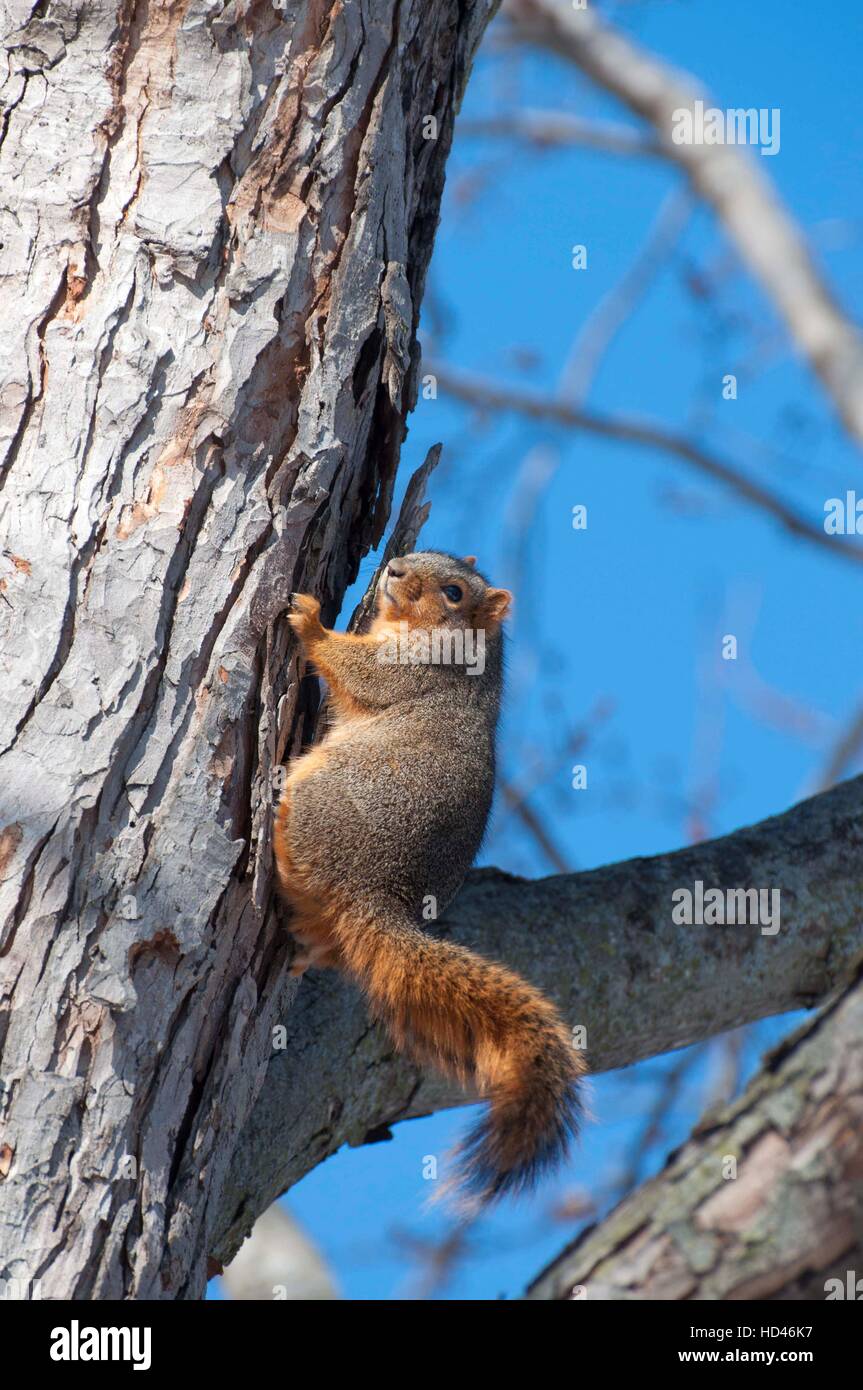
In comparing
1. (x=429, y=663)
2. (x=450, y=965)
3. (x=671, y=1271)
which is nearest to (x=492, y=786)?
(x=429, y=663)

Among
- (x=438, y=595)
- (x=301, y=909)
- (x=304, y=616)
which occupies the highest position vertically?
(x=438, y=595)

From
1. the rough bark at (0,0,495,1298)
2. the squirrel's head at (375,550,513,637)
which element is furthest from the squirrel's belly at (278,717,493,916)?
the squirrel's head at (375,550,513,637)

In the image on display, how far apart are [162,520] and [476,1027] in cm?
132

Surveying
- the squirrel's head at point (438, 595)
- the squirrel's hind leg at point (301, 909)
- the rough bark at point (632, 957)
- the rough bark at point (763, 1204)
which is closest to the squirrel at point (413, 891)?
the squirrel's hind leg at point (301, 909)

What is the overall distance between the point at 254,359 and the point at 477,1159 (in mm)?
1649

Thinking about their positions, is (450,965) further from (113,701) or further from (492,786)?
(113,701)

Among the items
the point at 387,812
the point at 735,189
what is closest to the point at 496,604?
the point at 387,812

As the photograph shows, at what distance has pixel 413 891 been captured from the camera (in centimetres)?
321

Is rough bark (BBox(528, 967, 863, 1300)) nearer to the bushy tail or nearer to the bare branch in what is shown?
the bushy tail

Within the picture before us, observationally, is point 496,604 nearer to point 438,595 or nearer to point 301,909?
point 438,595

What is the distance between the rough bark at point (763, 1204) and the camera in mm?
1455

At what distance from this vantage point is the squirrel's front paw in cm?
280

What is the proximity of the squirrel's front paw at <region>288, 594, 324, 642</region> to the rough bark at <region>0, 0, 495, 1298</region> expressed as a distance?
0.05 m

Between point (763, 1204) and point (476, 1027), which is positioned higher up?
point (476, 1027)
